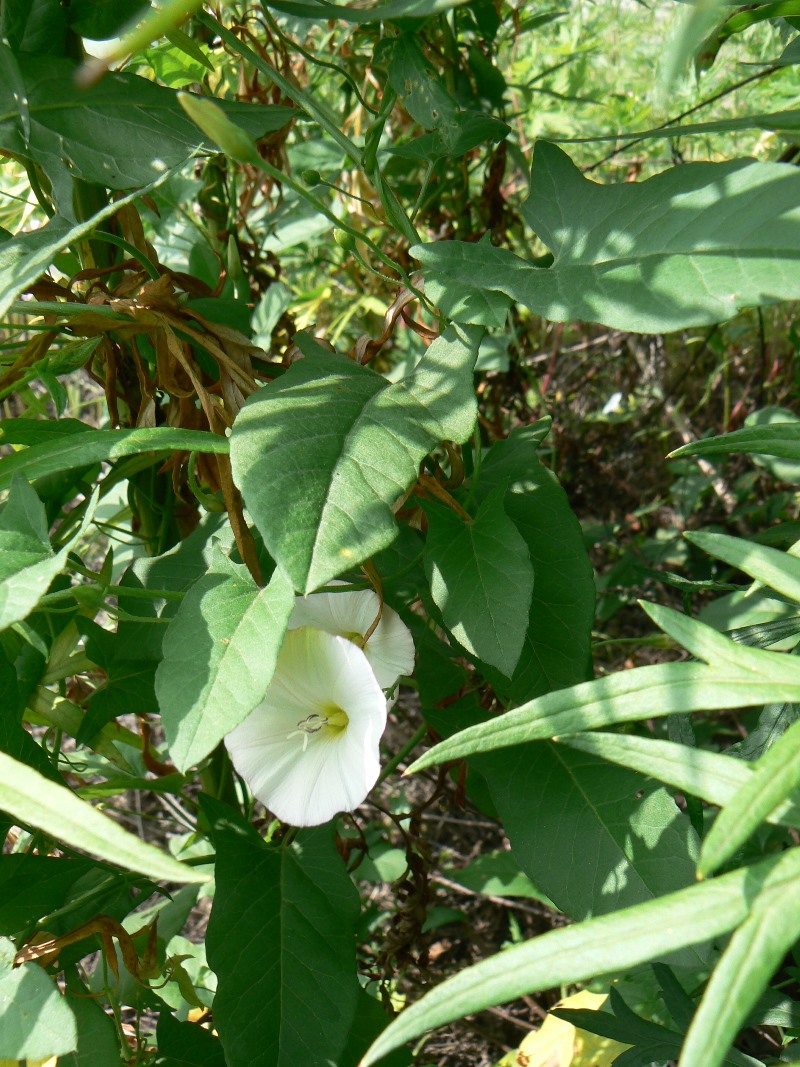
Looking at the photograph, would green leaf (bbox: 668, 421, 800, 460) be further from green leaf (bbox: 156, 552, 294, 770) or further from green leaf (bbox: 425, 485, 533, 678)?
green leaf (bbox: 156, 552, 294, 770)

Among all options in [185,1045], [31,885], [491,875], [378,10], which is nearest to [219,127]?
[378,10]

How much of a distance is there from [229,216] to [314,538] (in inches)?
34.9

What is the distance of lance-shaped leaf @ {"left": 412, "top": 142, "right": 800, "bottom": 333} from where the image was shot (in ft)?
1.66

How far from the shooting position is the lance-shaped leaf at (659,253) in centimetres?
51

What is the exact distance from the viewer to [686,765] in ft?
1.54

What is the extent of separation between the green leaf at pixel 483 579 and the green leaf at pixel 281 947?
30cm

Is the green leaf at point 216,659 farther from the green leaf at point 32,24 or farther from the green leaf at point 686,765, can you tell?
the green leaf at point 32,24

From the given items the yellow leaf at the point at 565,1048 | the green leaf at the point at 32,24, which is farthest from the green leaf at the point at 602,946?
the green leaf at the point at 32,24

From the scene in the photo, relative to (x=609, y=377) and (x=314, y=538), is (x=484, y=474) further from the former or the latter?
(x=609, y=377)

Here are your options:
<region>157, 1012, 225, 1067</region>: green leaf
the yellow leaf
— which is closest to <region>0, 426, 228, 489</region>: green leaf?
<region>157, 1012, 225, 1067</region>: green leaf

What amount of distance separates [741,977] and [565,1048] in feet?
2.20

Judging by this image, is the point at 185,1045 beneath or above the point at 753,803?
beneath

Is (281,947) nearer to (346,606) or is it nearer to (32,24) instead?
(346,606)

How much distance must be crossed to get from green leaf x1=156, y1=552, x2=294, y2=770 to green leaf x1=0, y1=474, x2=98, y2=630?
82 mm
